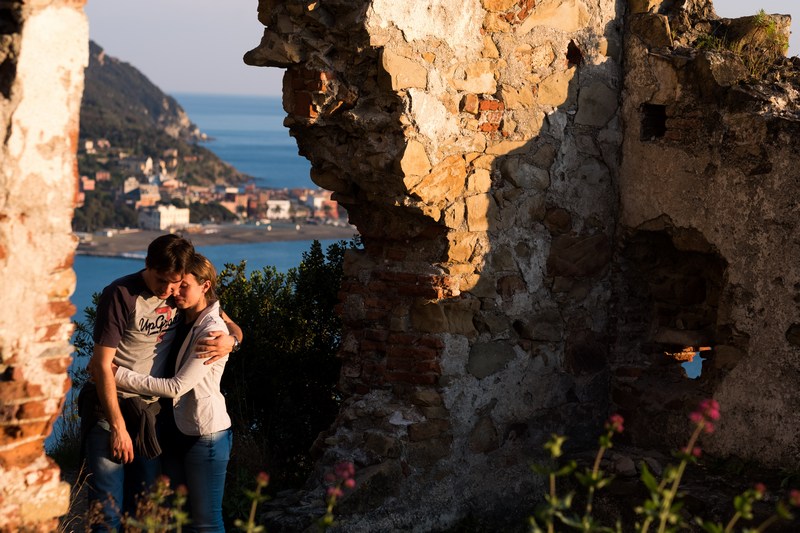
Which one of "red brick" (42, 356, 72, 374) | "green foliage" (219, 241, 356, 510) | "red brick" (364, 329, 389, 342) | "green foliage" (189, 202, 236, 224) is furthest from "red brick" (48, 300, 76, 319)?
"green foliage" (189, 202, 236, 224)

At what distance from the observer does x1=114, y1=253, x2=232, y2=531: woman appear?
4105mm

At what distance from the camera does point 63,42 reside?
11.1ft

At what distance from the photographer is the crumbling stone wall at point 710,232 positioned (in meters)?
4.98

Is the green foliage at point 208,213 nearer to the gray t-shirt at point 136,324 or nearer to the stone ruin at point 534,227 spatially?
the stone ruin at point 534,227

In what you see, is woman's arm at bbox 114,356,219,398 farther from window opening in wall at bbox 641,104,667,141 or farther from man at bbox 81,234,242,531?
window opening in wall at bbox 641,104,667,141

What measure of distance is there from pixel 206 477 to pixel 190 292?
75cm

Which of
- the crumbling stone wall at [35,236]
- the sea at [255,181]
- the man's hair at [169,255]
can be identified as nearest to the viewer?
the crumbling stone wall at [35,236]

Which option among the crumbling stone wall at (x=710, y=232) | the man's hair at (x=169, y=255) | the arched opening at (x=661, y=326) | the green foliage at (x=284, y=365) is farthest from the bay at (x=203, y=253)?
the man's hair at (x=169, y=255)

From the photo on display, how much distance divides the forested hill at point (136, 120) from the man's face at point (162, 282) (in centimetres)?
2271

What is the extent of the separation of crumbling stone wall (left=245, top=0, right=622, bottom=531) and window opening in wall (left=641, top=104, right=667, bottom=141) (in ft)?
0.57

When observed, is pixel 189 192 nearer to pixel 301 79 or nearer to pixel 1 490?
pixel 301 79

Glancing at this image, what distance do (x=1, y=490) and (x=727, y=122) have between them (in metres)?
3.74

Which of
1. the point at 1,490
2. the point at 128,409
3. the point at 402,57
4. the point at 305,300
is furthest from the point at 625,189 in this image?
the point at 1,490

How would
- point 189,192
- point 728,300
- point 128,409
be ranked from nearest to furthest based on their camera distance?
point 128,409
point 728,300
point 189,192
